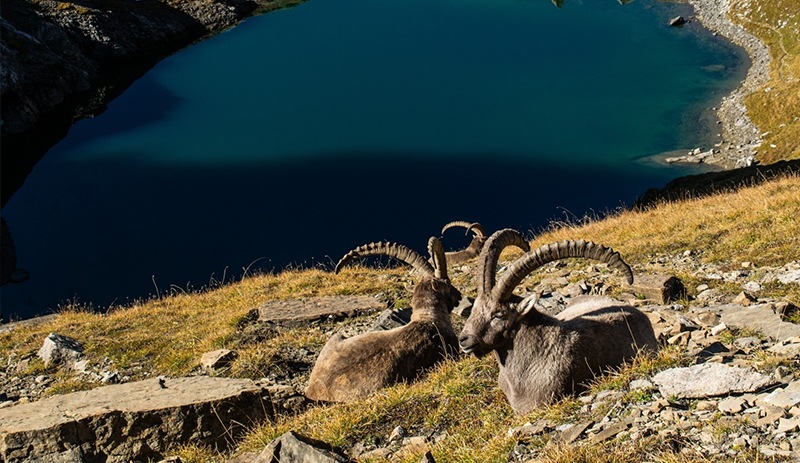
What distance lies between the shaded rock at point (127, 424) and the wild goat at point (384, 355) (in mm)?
1078

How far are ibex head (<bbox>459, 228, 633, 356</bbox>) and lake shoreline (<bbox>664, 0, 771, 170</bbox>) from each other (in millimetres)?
47228

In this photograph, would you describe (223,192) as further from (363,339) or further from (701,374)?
(701,374)

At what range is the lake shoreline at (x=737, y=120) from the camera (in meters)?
54.8

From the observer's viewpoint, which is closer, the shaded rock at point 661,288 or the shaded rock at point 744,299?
the shaded rock at point 744,299

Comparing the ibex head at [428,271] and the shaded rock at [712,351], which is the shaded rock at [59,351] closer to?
the ibex head at [428,271]

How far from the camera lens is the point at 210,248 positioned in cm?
4884

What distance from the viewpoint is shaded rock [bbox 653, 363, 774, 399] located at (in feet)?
25.3

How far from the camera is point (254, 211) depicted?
53312mm

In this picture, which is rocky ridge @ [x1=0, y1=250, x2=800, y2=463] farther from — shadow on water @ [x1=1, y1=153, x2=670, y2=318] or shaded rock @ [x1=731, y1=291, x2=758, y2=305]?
shadow on water @ [x1=1, y1=153, x2=670, y2=318]

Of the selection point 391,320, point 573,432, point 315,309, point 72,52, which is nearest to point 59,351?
point 315,309

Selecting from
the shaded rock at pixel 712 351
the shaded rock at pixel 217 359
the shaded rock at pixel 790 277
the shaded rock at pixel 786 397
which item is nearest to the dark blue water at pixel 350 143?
the shaded rock at pixel 217 359

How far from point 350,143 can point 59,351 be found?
153 feet

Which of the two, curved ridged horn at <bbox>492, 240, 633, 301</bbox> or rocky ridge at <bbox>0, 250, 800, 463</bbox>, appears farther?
curved ridged horn at <bbox>492, 240, 633, 301</bbox>

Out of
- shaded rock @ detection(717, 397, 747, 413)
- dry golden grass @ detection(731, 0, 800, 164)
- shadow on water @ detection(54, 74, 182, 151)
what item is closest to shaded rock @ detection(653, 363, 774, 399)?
shaded rock @ detection(717, 397, 747, 413)
